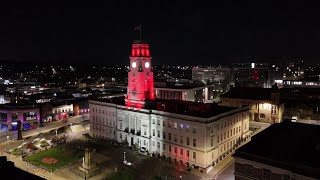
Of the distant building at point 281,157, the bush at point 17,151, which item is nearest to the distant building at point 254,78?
the bush at point 17,151

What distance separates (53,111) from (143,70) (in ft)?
147

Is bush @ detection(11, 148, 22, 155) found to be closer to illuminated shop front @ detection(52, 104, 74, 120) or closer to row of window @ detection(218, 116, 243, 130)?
illuminated shop front @ detection(52, 104, 74, 120)

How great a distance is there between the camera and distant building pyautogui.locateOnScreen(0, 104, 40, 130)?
3462 inches

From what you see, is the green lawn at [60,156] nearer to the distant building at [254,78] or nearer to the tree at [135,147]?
the tree at [135,147]

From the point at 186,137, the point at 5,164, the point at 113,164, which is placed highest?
the point at 5,164

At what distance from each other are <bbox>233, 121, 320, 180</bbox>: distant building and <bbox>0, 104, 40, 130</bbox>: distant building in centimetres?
7562

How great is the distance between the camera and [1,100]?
120 metres

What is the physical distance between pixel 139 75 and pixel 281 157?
48230 mm

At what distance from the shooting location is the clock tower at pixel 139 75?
74750mm

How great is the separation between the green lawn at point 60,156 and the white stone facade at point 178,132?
43.3 ft

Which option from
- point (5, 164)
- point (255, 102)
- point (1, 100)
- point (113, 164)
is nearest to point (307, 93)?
point (255, 102)

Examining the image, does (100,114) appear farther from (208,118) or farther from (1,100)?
(1,100)

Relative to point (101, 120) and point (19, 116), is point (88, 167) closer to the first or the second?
point (101, 120)

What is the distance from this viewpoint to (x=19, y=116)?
88.6m
